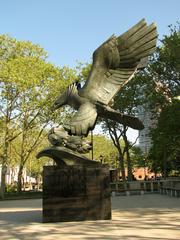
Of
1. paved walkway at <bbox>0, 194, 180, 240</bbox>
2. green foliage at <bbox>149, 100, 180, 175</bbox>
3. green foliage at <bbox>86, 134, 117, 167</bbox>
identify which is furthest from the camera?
green foliage at <bbox>86, 134, 117, 167</bbox>

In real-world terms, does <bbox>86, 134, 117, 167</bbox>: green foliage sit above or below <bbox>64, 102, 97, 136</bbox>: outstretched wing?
above

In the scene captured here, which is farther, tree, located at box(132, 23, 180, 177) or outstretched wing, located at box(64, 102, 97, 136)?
tree, located at box(132, 23, 180, 177)

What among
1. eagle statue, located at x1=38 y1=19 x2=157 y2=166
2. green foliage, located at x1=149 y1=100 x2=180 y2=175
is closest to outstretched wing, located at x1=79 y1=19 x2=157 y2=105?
eagle statue, located at x1=38 y1=19 x2=157 y2=166

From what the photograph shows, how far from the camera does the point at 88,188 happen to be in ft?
34.0

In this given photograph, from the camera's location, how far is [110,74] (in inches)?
452

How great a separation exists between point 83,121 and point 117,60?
2.11 metres

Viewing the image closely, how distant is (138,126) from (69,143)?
216cm

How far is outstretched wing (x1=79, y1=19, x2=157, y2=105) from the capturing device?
1108 centimetres

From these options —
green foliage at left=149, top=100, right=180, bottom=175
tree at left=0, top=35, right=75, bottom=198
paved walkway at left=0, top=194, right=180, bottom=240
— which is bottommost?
paved walkway at left=0, top=194, right=180, bottom=240

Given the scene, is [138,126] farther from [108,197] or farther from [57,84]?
[57,84]

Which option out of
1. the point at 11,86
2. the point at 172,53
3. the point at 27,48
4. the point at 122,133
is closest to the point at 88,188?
the point at 172,53

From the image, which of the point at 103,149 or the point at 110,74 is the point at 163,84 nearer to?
the point at 110,74

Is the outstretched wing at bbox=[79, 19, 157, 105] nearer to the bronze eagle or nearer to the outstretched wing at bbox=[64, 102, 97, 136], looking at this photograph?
the bronze eagle

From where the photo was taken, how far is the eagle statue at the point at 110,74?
11.1m
